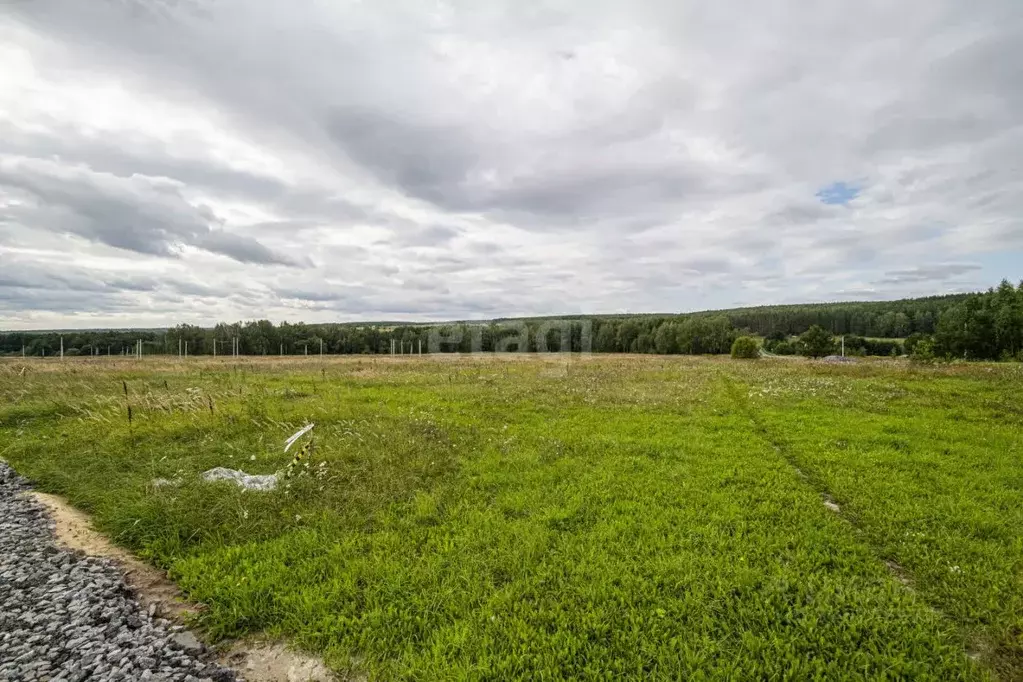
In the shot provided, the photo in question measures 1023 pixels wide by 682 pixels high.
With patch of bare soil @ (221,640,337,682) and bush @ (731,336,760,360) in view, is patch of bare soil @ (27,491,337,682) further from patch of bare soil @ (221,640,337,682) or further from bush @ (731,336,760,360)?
bush @ (731,336,760,360)

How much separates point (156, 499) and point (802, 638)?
9.52 metres

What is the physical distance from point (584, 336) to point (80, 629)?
79.8 meters

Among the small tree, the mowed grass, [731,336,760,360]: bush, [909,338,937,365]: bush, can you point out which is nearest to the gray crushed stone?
the mowed grass

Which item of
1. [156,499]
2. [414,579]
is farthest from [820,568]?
[156,499]

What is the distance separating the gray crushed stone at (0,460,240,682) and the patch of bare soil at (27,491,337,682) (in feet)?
0.45

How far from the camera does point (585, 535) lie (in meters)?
6.86

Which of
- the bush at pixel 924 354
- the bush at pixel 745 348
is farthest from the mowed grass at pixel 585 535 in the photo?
the bush at pixel 745 348

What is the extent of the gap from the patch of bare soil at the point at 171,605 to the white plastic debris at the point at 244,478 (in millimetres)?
1877

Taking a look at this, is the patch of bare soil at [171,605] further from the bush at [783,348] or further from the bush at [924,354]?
the bush at [783,348]

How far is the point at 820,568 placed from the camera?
589 cm

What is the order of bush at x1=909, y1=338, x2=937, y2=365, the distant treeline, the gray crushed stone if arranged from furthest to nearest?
the distant treeline → bush at x1=909, y1=338, x2=937, y2=365 → the gray crushed stone

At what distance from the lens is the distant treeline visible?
60844 millimetres

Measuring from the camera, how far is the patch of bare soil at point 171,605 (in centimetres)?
437

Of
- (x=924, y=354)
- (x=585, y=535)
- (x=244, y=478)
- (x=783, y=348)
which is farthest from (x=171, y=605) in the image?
(x=783, y=348)
